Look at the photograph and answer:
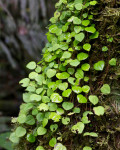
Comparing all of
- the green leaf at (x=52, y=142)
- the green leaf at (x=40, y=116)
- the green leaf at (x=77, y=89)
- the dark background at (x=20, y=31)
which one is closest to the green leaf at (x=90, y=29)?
the green leaf at (x=77, y=89)

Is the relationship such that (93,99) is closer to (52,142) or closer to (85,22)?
(52,142)

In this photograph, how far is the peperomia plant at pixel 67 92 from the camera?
112 cm

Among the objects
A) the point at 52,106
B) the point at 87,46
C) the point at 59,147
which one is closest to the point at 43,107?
the point at 52,106

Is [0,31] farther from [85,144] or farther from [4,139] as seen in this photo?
[85,144]

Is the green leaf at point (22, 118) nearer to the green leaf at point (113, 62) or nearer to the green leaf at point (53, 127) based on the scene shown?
the green leaf at point (53, 127)

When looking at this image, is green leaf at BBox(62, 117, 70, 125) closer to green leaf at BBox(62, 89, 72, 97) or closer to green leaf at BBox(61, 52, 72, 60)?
green leaf at BBox(62, 89, 72, 97)

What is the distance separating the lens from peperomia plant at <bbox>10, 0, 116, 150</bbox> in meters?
1.12

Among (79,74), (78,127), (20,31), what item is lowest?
(78,127)

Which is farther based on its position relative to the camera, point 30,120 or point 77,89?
point 30,120

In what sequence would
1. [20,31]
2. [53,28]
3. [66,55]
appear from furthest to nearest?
[20,31]
[53,28]
[66,55]

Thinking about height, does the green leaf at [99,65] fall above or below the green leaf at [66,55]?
below

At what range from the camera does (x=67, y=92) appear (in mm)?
1130

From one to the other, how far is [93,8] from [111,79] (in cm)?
47

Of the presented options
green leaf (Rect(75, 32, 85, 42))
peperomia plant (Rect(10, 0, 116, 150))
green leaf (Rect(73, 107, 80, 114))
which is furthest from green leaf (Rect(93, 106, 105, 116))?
green leaf (Rect(75, 32, 85, 42))
